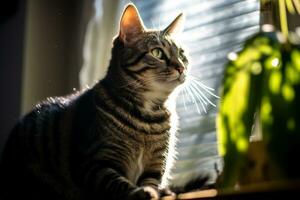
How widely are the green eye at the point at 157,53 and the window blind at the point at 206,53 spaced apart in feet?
0.92

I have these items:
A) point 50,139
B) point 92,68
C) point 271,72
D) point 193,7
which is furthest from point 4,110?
point 271,72

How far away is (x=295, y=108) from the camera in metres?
0.78

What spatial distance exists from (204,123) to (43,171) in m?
0.47

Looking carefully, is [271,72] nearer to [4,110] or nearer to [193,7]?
[193,7]

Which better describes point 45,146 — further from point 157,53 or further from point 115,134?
point 157,53

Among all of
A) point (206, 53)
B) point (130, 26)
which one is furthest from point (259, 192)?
point (206, 53)

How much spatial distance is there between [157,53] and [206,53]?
334 millimetres

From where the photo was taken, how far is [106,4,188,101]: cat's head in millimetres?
1270

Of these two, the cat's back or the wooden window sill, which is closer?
the wooden window sill

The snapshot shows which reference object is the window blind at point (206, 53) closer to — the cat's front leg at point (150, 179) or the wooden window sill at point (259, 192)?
the cat's front leg at point (150, 179)

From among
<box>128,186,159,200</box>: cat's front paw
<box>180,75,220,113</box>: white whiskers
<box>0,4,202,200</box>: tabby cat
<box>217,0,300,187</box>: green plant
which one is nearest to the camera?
<box>217,0,300,187</box>: green plant

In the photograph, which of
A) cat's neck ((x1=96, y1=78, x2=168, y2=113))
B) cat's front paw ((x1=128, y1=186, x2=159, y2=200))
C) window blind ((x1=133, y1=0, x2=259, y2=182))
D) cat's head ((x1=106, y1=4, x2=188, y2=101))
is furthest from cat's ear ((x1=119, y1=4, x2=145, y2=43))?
cat's front paw ((x1=128, y1=186, x2=159, y2=200))

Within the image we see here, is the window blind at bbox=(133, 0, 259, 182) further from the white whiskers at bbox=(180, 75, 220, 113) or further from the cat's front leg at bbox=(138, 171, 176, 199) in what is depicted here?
the cat's front leg at bbox=(138, 171, 176, 199)

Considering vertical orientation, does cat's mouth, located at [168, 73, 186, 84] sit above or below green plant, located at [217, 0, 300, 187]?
above
